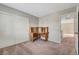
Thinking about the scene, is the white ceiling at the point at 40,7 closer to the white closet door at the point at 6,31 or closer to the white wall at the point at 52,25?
the white wall at the point at 52,25

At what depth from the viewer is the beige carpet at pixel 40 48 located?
7.25ft

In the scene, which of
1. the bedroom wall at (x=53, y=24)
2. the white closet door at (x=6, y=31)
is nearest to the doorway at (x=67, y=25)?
the bedroom wall at (x=53, y=24)

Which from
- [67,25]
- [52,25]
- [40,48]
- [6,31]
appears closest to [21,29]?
[6,31]

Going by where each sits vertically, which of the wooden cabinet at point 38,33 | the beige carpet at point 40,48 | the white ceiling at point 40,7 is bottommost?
the beige carpet at point 40,48

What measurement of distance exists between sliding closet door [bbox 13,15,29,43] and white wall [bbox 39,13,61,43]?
0.38 m

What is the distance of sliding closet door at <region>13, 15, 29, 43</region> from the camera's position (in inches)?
89.0

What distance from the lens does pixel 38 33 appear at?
228 centimetres

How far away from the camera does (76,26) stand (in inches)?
84.5

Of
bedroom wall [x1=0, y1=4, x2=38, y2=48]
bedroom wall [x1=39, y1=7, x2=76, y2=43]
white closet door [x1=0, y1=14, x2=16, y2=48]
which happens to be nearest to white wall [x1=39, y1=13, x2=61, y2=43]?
bedroom wall [x1=39, y1=7, x2=76, y2=43]

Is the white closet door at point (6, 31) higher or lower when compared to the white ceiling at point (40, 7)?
lower

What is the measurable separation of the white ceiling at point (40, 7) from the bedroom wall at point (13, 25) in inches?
4.3

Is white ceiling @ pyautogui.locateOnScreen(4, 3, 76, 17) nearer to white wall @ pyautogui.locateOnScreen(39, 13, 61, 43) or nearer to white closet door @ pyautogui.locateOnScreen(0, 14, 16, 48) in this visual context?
white wall @ pyautogui.locateOnScreen(39, 13, 61, 43)

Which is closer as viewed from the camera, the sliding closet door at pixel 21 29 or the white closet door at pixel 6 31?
the white closet door at pixel 6 31

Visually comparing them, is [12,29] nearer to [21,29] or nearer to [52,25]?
[21,29]
